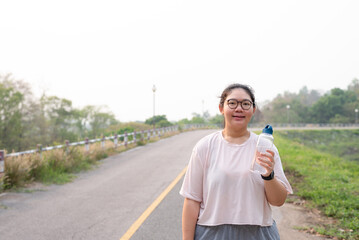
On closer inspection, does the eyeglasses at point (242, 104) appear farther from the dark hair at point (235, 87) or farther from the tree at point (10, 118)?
the tree at point (10, 118)

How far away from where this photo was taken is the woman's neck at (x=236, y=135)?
2.32 meters

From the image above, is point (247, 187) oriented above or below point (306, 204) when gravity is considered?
above

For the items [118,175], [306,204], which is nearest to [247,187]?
[306,204]

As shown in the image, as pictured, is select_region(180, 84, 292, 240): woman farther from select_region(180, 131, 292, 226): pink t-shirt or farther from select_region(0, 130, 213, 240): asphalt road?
select_region(0, 130, 213, 240): asphalt road

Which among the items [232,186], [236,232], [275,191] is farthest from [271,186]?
[236,232]

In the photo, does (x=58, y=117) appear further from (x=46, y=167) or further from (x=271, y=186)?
(x=271, y=186)

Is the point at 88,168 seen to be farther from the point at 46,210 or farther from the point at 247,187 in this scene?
the point at 247,187

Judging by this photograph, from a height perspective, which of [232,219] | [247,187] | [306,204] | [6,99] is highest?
[6,99]

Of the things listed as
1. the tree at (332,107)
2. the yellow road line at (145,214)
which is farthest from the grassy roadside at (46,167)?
the tree at (332,107)

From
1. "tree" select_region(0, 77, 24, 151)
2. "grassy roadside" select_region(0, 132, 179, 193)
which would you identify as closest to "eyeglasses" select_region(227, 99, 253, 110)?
"grassy roadside" select_region(0, 132, 179, 193)

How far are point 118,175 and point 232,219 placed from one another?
9160 mm

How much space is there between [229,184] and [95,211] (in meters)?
4.92

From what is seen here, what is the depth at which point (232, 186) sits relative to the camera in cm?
218

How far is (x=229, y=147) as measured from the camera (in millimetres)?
2262
